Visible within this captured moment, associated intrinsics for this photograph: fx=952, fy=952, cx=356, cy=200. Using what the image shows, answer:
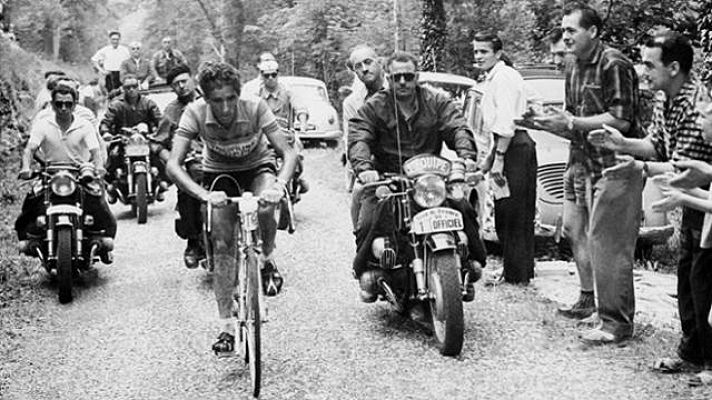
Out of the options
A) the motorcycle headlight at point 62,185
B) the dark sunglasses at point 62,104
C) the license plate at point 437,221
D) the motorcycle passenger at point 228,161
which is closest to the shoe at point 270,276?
the motorcycle passenger at point 228,161

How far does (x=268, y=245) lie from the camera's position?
7004 mm

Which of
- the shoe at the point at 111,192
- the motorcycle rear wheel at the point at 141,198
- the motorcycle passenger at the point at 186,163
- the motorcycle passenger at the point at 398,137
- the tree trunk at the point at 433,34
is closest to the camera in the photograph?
the motorcycle passenger at the point at 398,137

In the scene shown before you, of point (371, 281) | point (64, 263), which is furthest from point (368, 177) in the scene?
point (64, 263)

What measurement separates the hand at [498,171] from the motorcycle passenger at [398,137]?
1.13 meters

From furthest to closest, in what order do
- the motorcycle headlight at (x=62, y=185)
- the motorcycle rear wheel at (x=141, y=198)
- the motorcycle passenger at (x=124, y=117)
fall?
the motorcycle passenger at (x=124, y=117) → the motorcycle rear wheel at (x=141, y=198) → the motorcycle headlight at (x=62, y=185)

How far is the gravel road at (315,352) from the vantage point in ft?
19.5

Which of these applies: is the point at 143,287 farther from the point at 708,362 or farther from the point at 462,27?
the point at 462,27

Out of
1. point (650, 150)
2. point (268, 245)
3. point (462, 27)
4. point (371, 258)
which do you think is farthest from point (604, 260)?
point (462, 27)

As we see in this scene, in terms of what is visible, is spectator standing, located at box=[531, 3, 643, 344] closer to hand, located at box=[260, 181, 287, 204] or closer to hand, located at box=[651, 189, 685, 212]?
hand, located at box=[651, 189, 685, 212]

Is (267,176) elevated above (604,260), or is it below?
above

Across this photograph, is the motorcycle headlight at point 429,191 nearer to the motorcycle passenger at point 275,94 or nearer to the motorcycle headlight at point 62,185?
the motorcycle headlight at point 62,185

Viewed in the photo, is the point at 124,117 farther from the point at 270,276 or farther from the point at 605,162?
the point at 605,162

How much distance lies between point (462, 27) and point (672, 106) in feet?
49.2

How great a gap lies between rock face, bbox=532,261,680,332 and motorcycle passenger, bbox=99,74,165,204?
6346mm
